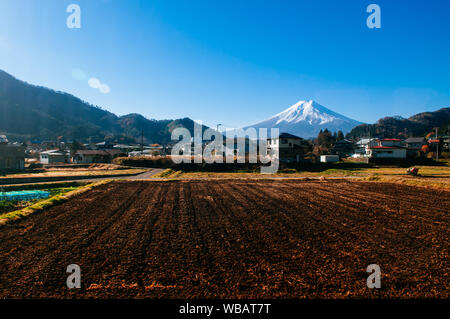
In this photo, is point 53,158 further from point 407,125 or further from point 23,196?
point 407,125

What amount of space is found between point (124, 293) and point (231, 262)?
8.94 feet

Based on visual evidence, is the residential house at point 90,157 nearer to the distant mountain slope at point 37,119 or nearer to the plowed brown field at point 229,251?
the plowed brown field at point 229,251

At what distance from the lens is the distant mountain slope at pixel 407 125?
124 m

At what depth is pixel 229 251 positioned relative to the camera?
668 centimetres

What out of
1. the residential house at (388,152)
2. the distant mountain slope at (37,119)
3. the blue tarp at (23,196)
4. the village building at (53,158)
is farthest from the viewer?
the distant mountain slope at (37,119)

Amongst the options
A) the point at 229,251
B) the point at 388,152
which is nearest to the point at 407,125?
the point at 388,152

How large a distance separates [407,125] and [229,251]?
19005cm

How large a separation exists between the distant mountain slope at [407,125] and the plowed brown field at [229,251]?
12739 centimetres

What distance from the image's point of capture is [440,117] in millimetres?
165625

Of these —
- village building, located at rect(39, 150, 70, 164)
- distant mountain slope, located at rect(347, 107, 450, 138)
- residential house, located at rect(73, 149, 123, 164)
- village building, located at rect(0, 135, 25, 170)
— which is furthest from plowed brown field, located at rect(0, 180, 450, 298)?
distant mountain slope, located at rect(347, 107, 450, 138)

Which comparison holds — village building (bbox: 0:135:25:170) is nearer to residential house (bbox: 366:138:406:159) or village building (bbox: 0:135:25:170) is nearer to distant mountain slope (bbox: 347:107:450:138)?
residential house (bbox: 366:138:406:159)

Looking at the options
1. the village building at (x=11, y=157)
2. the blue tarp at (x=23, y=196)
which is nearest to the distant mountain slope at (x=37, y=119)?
the village building at (x=11, y=157)
